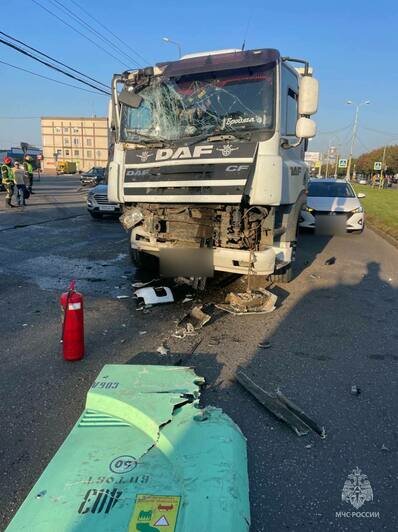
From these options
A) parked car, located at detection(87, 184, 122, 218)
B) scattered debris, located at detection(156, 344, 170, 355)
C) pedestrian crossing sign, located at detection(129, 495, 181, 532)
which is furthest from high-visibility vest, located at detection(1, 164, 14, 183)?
pedestrian crossing sign, located at detection(129, 495, 181, 532)

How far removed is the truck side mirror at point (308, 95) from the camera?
555cm

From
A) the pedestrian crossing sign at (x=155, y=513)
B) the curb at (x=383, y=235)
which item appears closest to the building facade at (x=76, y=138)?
the curb at (x=383, y=235)

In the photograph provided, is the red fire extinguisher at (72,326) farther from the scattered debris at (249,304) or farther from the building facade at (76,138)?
the building facade at (76,138)

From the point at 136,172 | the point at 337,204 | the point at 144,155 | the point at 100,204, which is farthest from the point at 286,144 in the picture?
the point at 100,204

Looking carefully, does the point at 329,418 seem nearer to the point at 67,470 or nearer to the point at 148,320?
the point at 67,470

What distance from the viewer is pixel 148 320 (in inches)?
213

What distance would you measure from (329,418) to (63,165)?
7644 centimetres

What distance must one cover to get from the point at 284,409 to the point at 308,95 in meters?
4.06

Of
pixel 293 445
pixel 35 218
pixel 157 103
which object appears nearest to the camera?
pixel 293 445

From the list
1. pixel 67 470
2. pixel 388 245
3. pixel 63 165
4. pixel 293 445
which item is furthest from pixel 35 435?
pixel 63 165

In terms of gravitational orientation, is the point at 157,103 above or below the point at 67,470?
above

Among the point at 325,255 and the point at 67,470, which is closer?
the point at 67,470

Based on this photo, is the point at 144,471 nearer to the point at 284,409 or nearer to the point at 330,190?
the point at 284,409

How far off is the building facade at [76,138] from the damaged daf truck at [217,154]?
8459 centimetres
